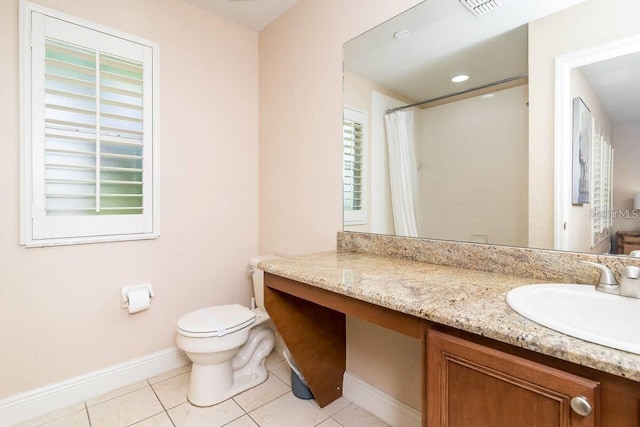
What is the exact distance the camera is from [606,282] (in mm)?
903

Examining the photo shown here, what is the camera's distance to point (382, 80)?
1668mm

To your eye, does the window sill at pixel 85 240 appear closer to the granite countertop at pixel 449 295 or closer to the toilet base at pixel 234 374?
the toilet base at pixel 234 374

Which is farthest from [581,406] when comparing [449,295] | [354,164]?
[354,164]

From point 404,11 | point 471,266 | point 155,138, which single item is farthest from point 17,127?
point 471,266

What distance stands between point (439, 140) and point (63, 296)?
2177mm

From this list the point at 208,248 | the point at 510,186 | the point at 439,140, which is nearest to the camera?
the point at 510,186

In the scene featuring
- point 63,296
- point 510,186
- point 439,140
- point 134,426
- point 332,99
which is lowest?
point 134,426

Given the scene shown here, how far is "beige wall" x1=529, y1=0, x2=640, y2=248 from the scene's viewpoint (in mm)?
1023

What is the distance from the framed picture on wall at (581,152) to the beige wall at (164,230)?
2.02 meters

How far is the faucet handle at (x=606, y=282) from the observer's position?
0.89m

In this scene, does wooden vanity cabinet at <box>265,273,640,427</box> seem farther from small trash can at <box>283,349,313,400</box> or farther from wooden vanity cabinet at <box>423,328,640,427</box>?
small trash can at <box>283,349,313,400</box>

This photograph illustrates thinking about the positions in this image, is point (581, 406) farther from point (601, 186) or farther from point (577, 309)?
point (601, 186)

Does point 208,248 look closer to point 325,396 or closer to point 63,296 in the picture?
point 63,296

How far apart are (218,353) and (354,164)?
1.30 metres
